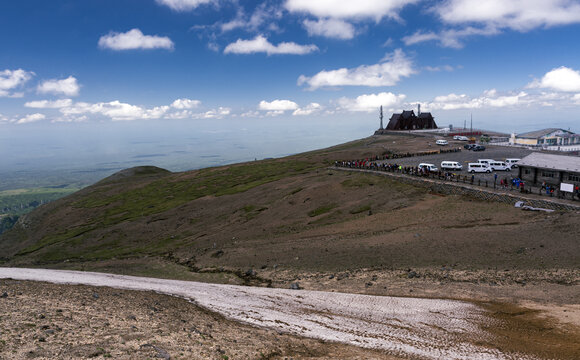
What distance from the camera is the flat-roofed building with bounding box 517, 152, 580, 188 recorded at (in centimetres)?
4469

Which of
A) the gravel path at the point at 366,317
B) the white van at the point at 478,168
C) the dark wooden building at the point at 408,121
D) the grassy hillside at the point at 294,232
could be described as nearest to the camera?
the gravel path at the point at 366,317

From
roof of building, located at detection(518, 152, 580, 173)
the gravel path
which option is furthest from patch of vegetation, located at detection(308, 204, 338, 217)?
roof of building, located at detection(518, 152, 580, 173)

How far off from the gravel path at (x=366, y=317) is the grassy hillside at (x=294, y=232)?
22.0 feet

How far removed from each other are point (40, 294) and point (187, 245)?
2574cm

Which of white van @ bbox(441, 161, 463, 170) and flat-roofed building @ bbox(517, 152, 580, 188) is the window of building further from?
white van @ bbox(441, 161, 463, 170)

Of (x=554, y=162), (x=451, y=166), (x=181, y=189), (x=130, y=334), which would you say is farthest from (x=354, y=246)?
(x=181, y=189)

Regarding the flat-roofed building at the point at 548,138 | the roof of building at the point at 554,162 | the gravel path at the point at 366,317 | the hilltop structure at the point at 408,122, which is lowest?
the gravel path at the point at 366,317

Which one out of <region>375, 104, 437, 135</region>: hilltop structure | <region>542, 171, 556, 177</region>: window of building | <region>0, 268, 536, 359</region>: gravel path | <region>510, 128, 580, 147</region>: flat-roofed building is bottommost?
<region>0, 268, 536, 359</region>: gravel path

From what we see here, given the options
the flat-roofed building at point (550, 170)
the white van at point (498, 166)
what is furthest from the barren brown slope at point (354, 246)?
the white van at point (498, 166)

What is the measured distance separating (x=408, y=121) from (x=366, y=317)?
159 meters

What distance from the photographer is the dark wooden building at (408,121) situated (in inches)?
6496

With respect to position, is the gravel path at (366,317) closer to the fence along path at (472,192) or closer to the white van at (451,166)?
the fence along path at (472,192)

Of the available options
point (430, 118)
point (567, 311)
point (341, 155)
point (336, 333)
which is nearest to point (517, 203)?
point (567, 311)

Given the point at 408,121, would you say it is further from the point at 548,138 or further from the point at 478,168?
the point at 478,168
